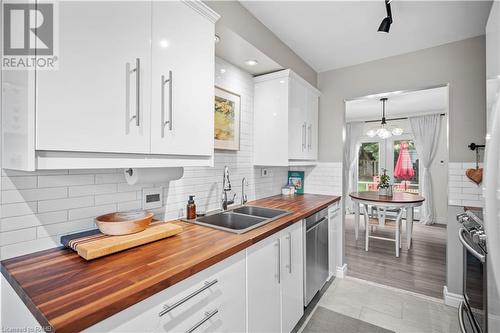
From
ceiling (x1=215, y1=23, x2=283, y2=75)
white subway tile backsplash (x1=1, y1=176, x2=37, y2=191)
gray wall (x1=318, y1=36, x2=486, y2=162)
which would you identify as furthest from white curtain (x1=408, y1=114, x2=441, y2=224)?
white subway tile backsplash (x1=1, y1=176, x2=37, y2=191)

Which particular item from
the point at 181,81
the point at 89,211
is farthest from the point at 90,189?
the point at 181,81

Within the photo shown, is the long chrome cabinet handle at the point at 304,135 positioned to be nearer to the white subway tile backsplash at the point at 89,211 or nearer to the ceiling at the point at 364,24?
the ceiling at the point at 364,24

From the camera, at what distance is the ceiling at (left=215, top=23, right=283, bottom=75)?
1777 mm

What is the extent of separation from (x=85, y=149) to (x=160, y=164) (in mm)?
350

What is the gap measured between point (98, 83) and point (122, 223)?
65 centimetres

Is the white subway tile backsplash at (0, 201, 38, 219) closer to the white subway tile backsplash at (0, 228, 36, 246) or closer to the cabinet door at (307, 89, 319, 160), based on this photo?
the white subway tile backsplash at (0, 228, 36, 246)

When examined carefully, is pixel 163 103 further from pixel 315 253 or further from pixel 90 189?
pixel 315 253

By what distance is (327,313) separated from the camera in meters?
2.14

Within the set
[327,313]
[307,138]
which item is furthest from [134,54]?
[327,313]

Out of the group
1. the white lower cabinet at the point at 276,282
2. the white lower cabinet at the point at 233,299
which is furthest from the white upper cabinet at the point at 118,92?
the white lower cabinet at the point at 276,282

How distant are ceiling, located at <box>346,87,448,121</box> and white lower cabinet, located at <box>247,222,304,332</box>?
287cm

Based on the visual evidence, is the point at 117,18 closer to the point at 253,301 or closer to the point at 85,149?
the point at 85,149

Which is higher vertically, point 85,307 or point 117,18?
point 117,18

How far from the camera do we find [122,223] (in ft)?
3.89
